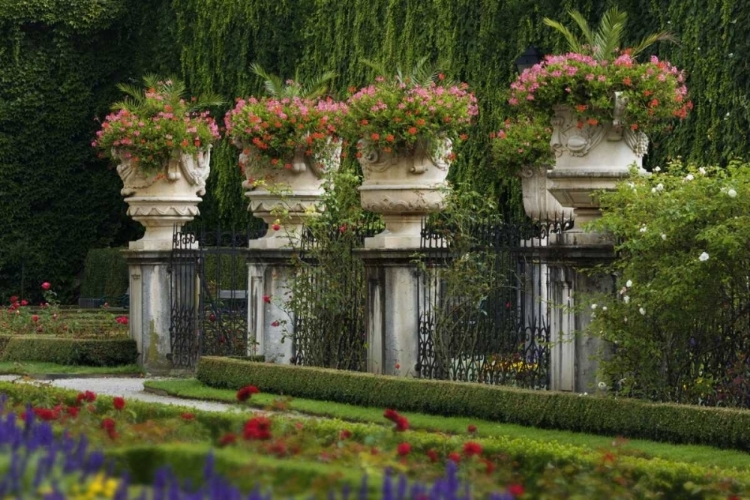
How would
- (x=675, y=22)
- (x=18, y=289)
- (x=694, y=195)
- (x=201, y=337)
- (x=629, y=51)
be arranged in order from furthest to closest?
(x=18, y=289), (x=675, y=22), (x=201, y=337), (x=629, y=51), (x=694, y=195)

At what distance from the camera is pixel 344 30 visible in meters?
24.0

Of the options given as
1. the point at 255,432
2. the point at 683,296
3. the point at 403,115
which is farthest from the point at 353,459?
the point at 403,115

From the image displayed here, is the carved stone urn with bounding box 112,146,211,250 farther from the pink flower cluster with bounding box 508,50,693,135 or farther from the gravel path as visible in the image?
the pink flower cluster with bounding box 508,50,693,135

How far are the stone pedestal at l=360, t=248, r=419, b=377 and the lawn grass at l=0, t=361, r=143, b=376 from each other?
3.86m

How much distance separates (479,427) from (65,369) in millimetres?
6967

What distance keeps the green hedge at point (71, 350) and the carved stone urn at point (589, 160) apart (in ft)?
21.6

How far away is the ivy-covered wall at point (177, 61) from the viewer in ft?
68.7

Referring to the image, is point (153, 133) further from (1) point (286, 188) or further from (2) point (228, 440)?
(2) point (228, 440)

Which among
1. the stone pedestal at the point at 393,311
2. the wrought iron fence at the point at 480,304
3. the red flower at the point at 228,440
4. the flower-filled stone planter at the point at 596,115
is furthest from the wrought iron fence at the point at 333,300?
the red flower at the point at 228,440

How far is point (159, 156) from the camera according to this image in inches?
604

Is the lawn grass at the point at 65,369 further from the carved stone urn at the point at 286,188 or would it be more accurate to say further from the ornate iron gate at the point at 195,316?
the carved stone urn at the point at 286,188

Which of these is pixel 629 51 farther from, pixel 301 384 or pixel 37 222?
pixel 37 222

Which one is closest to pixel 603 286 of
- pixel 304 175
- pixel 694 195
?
pixel 694 195

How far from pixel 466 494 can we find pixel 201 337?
1126cm
